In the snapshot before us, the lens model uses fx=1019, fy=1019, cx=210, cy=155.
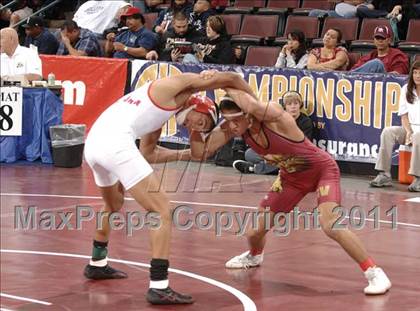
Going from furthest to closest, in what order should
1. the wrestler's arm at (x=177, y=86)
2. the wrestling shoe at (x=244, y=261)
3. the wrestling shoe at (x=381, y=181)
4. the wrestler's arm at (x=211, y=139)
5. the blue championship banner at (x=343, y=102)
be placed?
1. the blue championship banner at (x=343, y=102)
2. the wrestling shoe at (x=381, y=181)
3. the wrestling shoe at (x=244, y=261)
4. the wrestler's arm at (x=211, y=139)
5. the wrestler's arm at (x=177, y=86)

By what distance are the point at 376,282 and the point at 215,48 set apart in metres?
7.25

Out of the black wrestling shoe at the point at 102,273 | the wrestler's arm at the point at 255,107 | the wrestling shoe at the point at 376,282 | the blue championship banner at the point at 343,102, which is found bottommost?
the black wrestling shoe at the point at 102,273

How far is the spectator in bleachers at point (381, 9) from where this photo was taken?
13.8 meters

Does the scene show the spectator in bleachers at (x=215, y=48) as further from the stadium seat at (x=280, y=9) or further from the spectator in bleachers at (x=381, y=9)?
the spectator in bleachers at (x=381, y=9)

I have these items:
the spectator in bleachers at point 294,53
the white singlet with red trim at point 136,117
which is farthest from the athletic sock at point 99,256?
the spectator in bleachers at point 294,53

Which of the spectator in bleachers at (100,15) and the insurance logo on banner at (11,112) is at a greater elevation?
the spectator in bleachers at (100,15)

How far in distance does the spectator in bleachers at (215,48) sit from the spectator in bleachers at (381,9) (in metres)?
1.95

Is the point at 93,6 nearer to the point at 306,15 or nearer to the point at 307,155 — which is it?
the point at 306,15

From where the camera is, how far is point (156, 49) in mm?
14789

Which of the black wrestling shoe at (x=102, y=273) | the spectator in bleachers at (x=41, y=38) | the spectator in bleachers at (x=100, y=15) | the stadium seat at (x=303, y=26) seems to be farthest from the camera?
the spectator in bleachers at (x=100, y=15)

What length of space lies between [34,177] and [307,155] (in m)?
5.48

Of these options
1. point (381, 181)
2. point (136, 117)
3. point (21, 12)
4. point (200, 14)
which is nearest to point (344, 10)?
point (200, 14)

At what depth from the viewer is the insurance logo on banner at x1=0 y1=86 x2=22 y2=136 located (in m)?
12.8

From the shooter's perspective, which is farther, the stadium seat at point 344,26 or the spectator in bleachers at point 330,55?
the stadium seat at point 344,26
